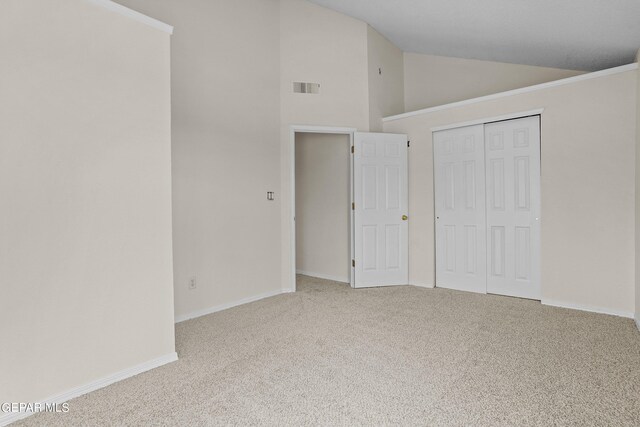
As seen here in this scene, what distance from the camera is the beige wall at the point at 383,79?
4.83 metres

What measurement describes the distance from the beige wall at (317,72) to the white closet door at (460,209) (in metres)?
1.18

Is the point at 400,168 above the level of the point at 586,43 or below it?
below

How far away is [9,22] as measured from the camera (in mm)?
1867

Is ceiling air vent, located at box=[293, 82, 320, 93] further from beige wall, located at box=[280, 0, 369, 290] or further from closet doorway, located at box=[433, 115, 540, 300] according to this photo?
closet doorway, located at box=[433, 115, 540, 300]

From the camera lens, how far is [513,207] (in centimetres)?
412

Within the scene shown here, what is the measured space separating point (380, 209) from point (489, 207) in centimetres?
129

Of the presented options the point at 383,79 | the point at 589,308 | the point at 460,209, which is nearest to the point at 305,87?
the point at 383,79

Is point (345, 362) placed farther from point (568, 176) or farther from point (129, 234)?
point (568, 176)

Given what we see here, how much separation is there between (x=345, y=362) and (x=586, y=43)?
3765 millimetres

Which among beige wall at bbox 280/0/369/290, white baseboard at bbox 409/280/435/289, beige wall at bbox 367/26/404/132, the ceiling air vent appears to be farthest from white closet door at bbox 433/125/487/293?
the ceiling air vent

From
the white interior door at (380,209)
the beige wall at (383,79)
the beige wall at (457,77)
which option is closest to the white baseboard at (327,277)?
the white interior door at (380,209)

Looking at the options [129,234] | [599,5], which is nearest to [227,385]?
[129,234]

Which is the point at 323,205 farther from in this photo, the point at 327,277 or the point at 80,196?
the point at 80,196

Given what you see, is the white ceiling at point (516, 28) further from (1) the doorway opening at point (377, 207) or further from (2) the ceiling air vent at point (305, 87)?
(1) the doorway opening at point (377, 207)
